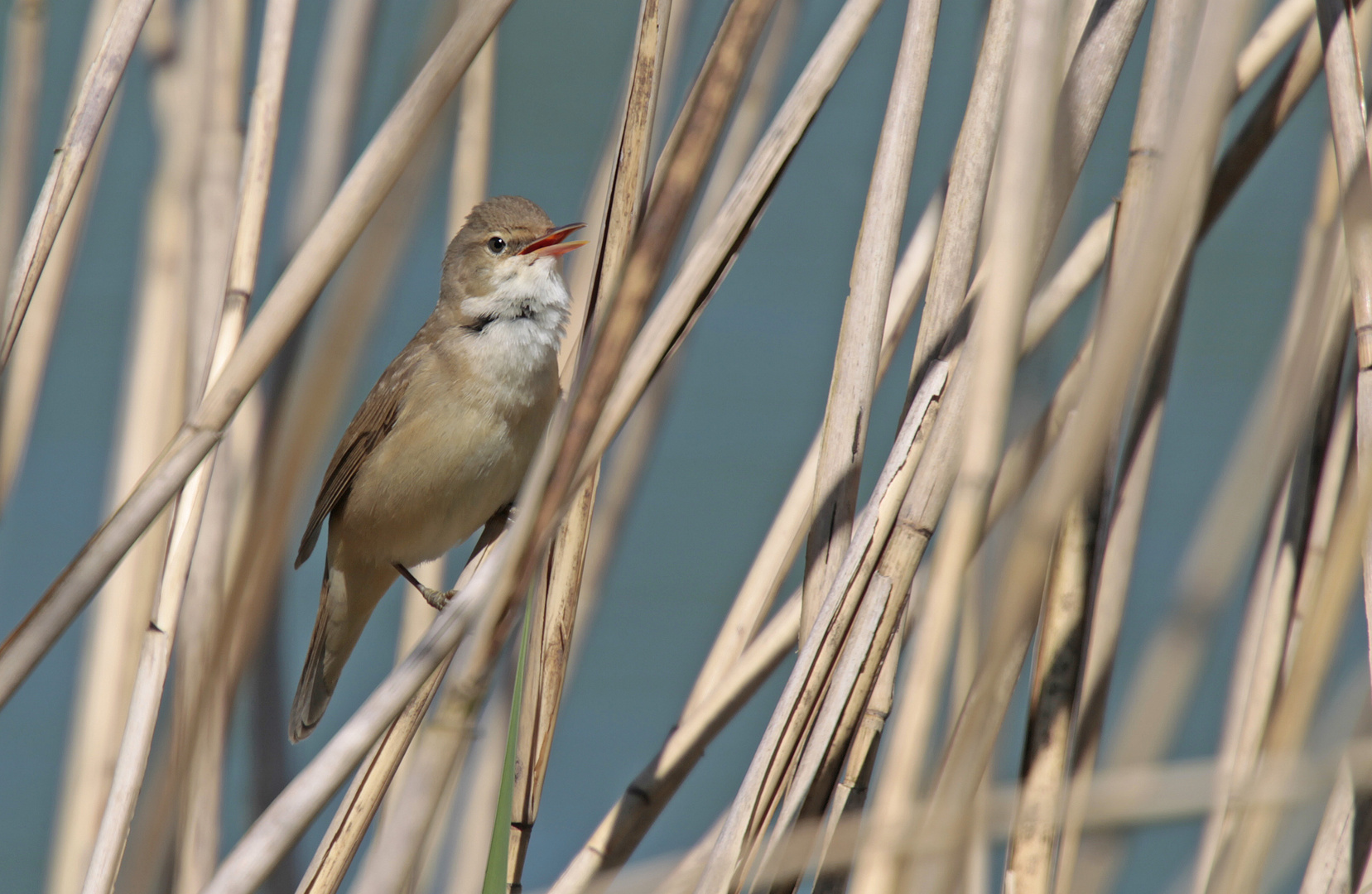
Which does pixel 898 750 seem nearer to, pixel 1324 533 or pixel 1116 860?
pixel 1116 860

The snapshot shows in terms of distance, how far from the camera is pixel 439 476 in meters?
2.61

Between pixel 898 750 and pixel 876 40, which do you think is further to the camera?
pixel 876 40

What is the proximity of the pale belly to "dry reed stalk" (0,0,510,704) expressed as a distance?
4.56 ft

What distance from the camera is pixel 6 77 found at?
5.22ft

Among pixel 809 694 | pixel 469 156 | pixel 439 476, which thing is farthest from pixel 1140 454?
pixel 439 476

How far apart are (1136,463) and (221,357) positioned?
1.36 meters

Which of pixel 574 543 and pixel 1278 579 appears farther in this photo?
pixel 1278 579

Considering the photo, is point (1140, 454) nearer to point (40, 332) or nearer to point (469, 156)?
point (469, 156)

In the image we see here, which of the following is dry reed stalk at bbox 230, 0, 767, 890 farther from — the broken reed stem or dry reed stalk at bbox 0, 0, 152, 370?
dry reed stalk at bbox 0, 0, 152, 370

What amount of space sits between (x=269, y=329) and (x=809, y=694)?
0.74m

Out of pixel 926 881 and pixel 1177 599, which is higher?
pixel 1177 599

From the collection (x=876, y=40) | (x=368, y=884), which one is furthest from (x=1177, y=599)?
(x=876, y=40)

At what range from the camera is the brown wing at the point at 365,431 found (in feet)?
9.14

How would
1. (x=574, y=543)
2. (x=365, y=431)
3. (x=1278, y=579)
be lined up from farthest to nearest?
(x=365, y=431)
(x=1278, y=579)
(x=574, y=543)
